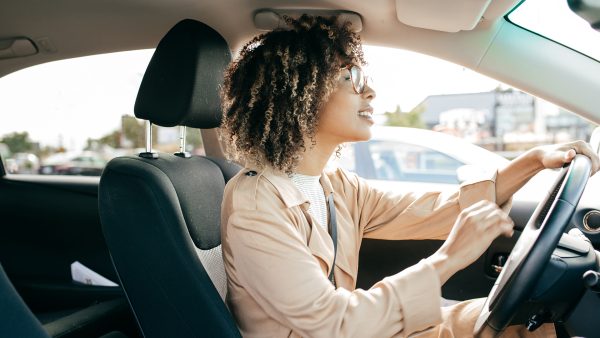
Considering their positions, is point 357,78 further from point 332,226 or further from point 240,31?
point 240,31

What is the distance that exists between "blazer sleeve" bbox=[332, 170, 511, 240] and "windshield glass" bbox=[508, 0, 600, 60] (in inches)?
17.5

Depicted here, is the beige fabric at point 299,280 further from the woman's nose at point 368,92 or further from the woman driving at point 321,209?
the woman's nose at point 368,92

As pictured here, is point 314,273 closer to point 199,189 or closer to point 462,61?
point 199,189

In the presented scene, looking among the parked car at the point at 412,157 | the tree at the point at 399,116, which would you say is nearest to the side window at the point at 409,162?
the parked car at the point at 412,157

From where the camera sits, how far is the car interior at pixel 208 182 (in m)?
1.22

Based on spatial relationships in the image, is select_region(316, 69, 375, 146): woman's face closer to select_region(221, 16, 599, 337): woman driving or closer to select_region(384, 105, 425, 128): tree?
select_region(221, 16, 599, 337): woman driving

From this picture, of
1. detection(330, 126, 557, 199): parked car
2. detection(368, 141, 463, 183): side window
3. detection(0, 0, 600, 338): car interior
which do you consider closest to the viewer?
detection(0, 0, 600, 338): car interior

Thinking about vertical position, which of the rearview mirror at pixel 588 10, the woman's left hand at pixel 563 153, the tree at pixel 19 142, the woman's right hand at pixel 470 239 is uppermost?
the rearview mirror at pixel 588 10

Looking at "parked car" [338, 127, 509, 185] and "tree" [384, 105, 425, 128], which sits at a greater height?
"tree" [384, 105, 425, 128]

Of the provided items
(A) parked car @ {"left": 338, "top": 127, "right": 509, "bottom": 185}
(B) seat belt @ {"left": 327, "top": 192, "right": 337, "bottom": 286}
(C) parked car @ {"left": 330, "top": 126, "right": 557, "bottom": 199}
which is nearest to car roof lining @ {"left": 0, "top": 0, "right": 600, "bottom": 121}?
(B) seat belt @ {"left": 327, "top": 192, "right": 337, "bottom": 286}

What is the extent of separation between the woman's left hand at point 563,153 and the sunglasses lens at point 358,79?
0.49 meters

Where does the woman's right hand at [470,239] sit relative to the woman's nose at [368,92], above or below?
below

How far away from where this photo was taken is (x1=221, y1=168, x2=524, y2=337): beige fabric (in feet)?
3.73

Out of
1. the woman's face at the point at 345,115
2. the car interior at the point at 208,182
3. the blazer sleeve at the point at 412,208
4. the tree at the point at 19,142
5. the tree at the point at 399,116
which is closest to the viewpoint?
the car interior at the point at 208,182
